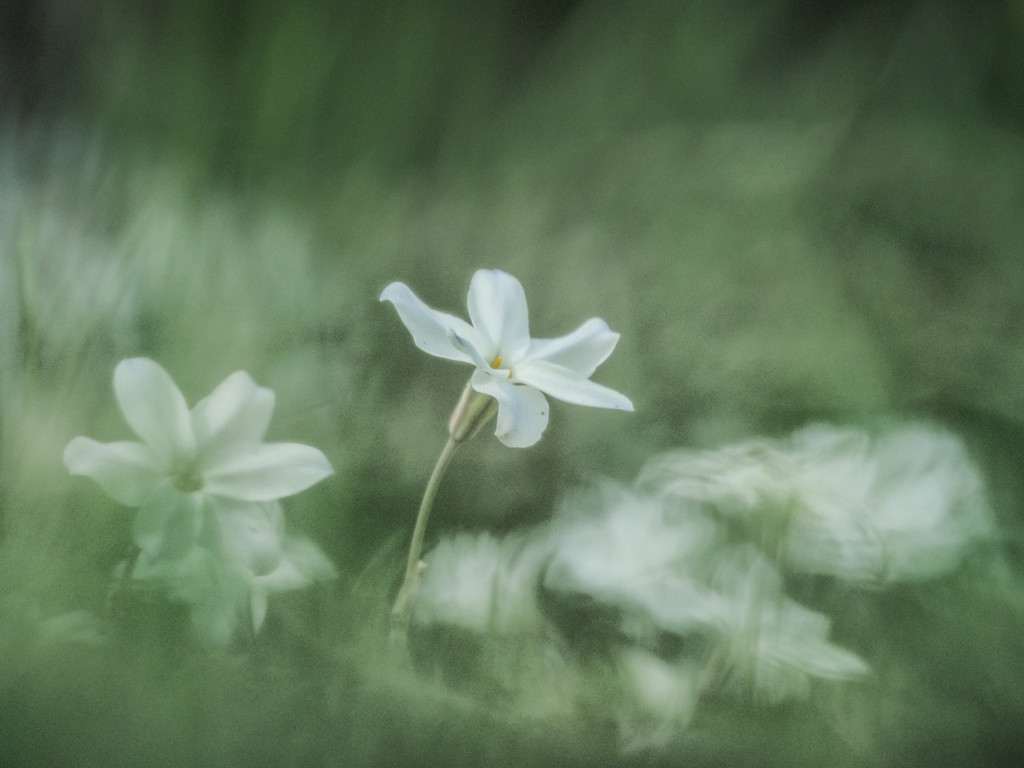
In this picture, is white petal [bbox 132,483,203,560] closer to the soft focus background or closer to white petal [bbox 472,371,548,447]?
the soft focus background

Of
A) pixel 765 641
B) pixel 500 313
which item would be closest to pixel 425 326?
pixel 500 313

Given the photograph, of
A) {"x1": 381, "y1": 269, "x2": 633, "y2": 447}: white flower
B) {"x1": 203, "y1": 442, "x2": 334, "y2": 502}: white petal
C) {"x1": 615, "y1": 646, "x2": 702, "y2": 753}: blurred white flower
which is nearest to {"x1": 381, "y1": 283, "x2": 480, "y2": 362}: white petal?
{"x1": 381, "y1": 269, "x2": 633, "y2": 447}: white flower

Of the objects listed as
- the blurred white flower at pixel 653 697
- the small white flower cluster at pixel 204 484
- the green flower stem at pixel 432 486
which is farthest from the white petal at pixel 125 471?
the blurred white flower at pixel 653 697

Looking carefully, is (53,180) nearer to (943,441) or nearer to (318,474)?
(318,474)

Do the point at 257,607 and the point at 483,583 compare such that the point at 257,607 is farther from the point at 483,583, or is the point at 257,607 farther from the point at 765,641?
the point at 765,641

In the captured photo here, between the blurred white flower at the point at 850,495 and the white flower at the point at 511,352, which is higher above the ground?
the white flower at the point at 511,352

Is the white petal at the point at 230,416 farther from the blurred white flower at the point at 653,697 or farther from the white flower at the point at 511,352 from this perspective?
the blurred white flower at the point at 653,697

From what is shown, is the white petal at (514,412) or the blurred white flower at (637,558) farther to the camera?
the blurred white flower at (637,558)

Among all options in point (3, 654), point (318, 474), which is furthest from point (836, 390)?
point (3, 654)

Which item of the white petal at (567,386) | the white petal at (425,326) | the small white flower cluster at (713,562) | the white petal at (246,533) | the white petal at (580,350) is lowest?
the small white flower cluster at (713,562)
